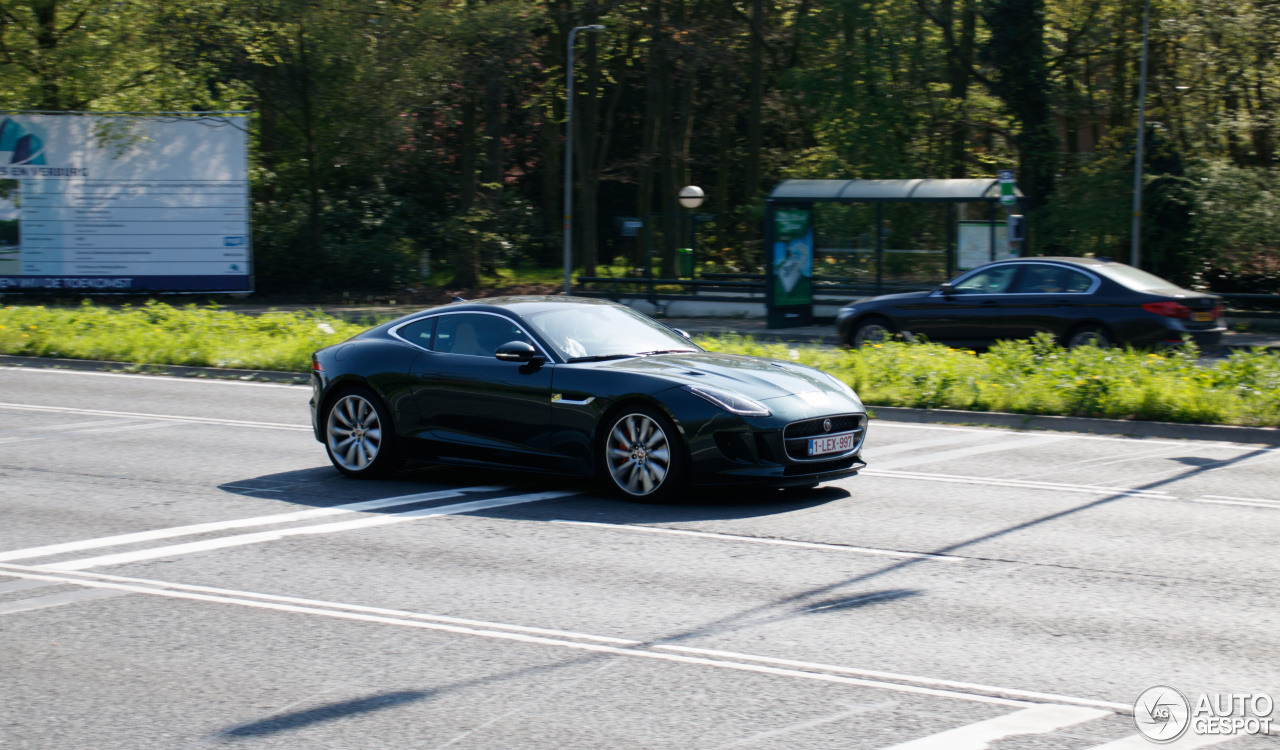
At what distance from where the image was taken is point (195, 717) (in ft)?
16.0

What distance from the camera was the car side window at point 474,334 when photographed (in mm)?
9664

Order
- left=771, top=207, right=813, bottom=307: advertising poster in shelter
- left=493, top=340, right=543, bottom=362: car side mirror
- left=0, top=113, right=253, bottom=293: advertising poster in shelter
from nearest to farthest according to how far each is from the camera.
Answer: left=493, top=340, right=543, bottom=362: car side mirror, left=771, top=207, right=813, bottom=307: advertising poster in shelter, left=0, top=113, right=253, bottom=293: advertising poster in shelter

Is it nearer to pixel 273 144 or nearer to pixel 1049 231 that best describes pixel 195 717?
pixel 1049 231

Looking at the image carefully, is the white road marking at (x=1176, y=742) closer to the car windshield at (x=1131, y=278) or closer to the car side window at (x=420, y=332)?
the car side window at (x=420, y=332)

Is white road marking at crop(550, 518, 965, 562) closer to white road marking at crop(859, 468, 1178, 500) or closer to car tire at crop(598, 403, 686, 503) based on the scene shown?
car tire at crop(598, 403, 686, 503)

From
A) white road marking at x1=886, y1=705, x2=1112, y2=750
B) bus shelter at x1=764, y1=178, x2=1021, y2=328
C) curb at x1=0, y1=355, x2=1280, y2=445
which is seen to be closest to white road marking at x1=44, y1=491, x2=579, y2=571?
white road marking at x1=886, y1=705, x2=1112, y2=750

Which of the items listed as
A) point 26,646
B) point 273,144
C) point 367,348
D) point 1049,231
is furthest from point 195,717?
point 273,144

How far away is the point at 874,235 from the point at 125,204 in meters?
20.6

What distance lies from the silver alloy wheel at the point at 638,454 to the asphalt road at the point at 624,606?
0.19 meters

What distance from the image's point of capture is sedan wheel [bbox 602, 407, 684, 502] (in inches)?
345

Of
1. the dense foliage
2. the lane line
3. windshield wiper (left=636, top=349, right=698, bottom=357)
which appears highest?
the dense foliage

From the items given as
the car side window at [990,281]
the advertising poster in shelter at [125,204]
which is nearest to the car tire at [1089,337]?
the car side window at [990,281]

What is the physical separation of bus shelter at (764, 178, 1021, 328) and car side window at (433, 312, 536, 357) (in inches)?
616

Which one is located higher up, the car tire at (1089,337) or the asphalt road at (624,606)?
the car tire at (1089,337)
